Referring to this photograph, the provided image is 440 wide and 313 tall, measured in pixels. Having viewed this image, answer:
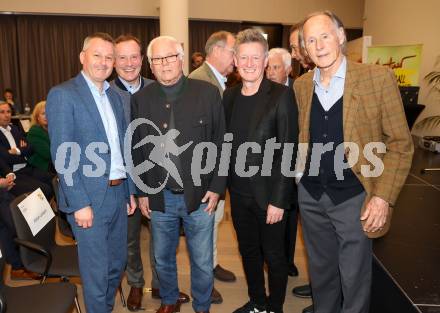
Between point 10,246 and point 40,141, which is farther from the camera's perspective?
point 40,141

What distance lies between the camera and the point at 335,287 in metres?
2.14

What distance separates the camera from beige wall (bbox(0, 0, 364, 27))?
8.97 meters

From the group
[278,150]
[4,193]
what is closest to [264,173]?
[278,150]

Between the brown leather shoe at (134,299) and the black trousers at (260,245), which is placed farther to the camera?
the brown leather shoe at (134,299)

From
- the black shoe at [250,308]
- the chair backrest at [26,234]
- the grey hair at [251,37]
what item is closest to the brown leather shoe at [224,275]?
the black shoe at [250,308]

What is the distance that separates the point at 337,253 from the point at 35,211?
183 cm

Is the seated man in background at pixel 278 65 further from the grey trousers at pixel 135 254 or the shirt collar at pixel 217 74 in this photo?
the grey trousers at pixel 135 254

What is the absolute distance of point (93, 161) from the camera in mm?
2008

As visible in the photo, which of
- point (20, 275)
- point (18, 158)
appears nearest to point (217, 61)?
point (20, 275)

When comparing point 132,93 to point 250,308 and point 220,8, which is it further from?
point 220,8

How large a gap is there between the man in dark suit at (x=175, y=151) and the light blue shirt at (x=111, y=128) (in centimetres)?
13

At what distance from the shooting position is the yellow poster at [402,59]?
5.96 metres

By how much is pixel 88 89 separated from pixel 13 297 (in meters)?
1.12

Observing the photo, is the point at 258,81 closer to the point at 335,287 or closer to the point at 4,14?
the point at 335,287
